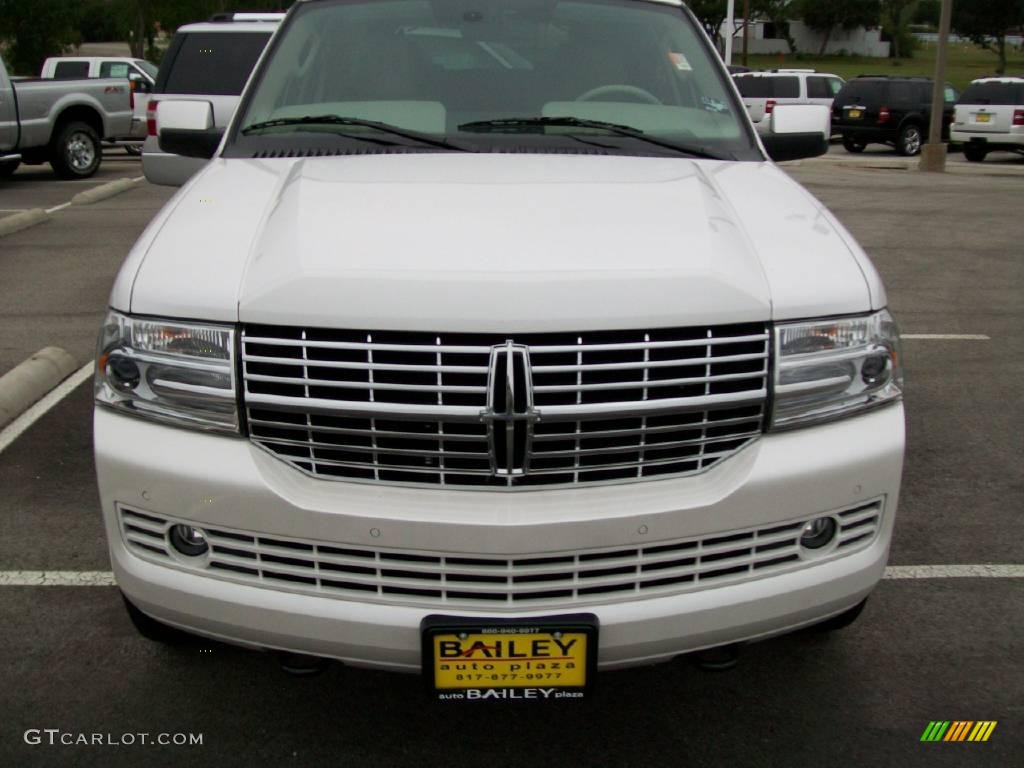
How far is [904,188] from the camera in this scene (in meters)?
16.1

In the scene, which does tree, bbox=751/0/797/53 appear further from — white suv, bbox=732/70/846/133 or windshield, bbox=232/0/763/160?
windshield, bbox=232/0/763/160

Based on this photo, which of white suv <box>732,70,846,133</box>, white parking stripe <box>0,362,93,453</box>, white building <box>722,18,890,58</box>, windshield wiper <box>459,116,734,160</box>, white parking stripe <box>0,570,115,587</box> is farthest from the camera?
white building <box>722,18,890,58</box>

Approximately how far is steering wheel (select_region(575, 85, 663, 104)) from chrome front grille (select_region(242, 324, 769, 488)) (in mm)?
1706

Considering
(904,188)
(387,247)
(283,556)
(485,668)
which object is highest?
(387,247)

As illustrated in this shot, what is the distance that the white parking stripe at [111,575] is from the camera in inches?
147

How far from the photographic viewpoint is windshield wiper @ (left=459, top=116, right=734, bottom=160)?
362 cm

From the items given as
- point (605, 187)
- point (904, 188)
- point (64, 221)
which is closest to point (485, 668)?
point (605, 187)

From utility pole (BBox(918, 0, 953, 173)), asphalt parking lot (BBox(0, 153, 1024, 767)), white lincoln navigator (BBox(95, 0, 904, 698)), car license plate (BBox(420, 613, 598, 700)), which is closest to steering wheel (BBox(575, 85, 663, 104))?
white lincoln navigator (BBox(95, 0, 904, 698))

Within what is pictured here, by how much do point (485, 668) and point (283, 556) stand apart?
0.53 m

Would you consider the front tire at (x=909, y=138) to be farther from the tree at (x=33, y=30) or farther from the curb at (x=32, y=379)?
the tree at (x=33, y=30)

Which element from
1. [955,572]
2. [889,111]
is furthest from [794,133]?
[889,111]

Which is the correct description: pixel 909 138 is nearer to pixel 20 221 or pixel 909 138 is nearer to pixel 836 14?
pixel 20 221

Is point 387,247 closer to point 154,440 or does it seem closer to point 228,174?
point 154,440

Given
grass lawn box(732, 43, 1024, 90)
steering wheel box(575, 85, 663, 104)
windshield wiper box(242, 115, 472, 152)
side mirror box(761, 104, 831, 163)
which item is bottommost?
grass lawn box(732, 43, 1024, 90)
